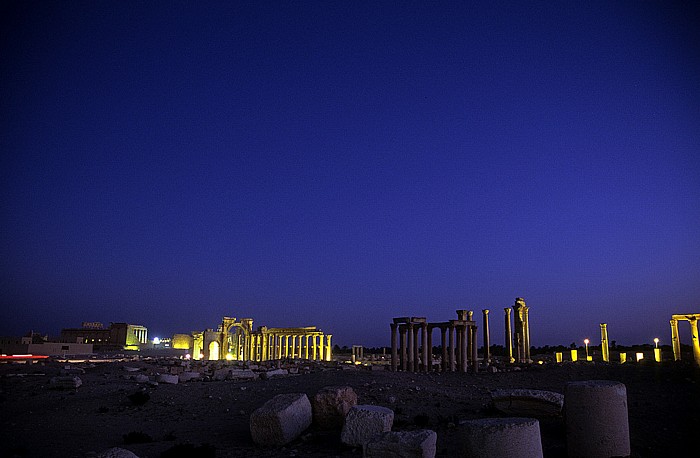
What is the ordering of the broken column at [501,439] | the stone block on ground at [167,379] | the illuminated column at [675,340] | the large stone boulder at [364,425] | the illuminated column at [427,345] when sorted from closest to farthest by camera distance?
the broken column at [501,439], the large stone boulder at [364,425], the stone block on ground at [167,379], the illuminated column at [427,345], the illuminated column at [675,340]

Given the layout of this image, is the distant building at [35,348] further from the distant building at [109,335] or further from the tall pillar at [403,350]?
the tall pillar at [403,350]

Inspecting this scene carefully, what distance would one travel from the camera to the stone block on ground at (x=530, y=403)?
47.9ft

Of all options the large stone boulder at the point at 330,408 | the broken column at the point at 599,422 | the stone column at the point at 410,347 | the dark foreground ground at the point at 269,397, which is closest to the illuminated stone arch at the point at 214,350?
the dark foreground ground at the point at 269,397

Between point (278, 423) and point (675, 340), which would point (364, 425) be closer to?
point (278, 423)

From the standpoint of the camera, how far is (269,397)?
18.8m

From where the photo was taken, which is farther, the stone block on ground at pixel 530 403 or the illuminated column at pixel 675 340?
the illuminated column at pixel 675 340

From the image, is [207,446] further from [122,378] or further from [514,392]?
[122,378]

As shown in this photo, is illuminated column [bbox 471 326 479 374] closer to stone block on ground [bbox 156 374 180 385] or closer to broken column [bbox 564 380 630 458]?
stone block on ground [bbox 156 374 180 385]

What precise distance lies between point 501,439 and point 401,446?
1754 mm

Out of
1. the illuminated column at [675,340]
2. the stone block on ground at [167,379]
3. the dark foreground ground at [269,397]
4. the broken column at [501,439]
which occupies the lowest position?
the dark foreground ground at [269,397]

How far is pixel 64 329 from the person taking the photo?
85.8m

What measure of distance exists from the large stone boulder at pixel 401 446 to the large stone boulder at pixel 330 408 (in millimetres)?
4586

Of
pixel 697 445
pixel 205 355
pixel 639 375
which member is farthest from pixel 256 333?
pixel 697 445

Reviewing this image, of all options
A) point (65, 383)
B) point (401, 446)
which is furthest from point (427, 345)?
point (401, 446)
